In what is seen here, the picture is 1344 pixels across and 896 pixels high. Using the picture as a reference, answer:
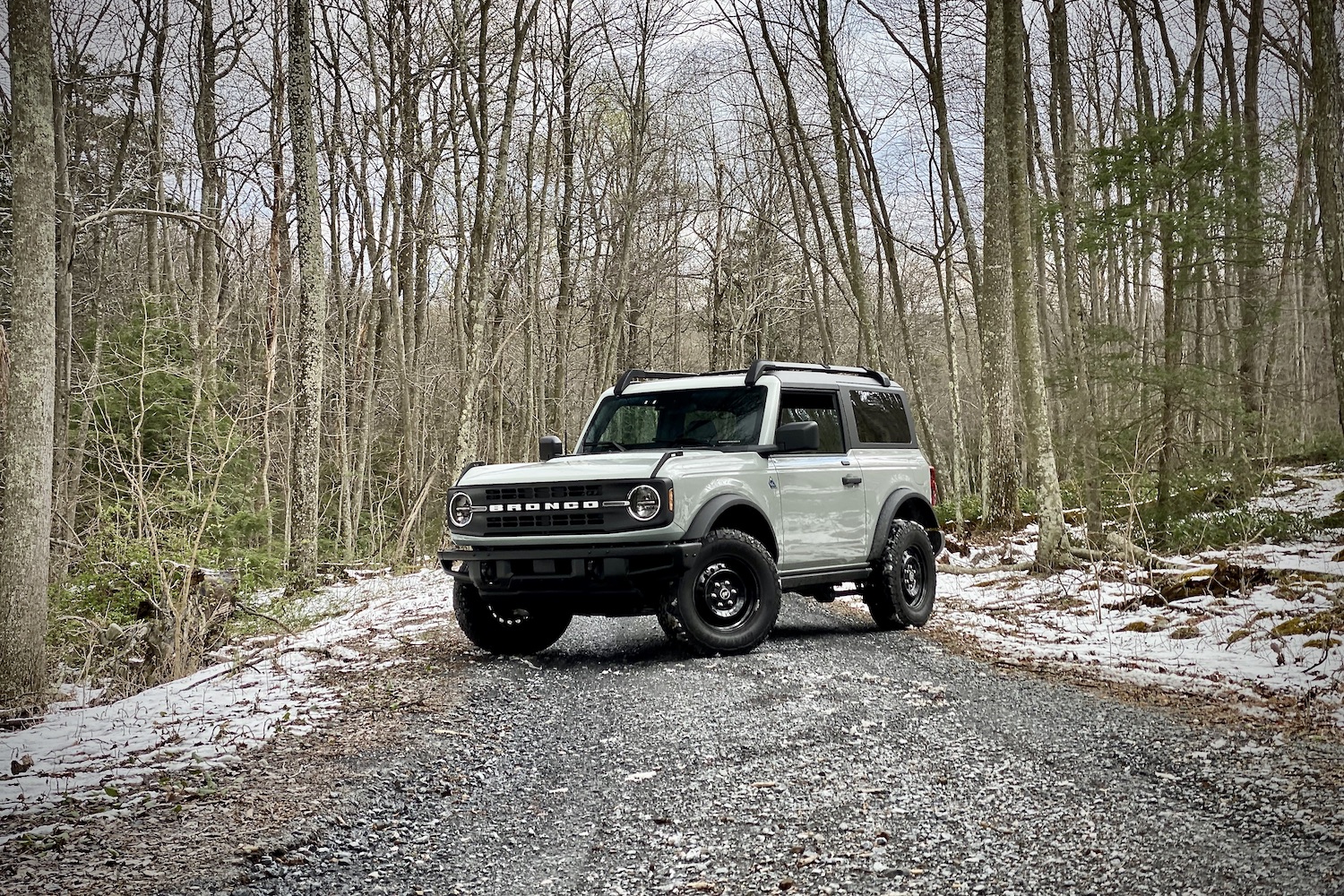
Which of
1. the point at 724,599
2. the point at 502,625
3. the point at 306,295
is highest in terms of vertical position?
the point at 306,295

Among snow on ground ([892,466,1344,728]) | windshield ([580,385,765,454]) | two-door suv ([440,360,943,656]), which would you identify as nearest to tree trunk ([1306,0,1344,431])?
snow on ground ([892,466,1344,728])

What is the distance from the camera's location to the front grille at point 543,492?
6754 mm

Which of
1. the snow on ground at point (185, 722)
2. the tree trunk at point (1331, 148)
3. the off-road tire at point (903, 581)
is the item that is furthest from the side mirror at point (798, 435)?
the tree trunk at point (1331, 148)

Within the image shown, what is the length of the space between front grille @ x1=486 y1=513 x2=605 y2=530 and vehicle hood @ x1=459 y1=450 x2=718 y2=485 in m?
0.25

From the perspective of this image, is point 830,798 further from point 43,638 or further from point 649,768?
point 43,638

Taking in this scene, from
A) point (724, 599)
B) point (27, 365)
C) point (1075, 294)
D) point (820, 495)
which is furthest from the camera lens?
point (1075, 294)

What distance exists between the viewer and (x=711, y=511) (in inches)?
274

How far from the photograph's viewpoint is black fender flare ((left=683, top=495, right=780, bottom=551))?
684 centimetres

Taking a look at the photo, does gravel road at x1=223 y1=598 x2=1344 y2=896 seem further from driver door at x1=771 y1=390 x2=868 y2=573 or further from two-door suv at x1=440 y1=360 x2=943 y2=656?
driver door at x1=771 y1=390 x2=868 y2=573

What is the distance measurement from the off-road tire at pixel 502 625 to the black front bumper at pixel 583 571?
41 cm

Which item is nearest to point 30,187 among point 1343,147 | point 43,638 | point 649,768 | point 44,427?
point 44,427

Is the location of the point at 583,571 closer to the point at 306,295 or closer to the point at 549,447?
the point at 549,447

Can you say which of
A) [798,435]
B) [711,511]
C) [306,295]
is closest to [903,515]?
[798,435]

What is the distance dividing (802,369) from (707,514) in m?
2.15
